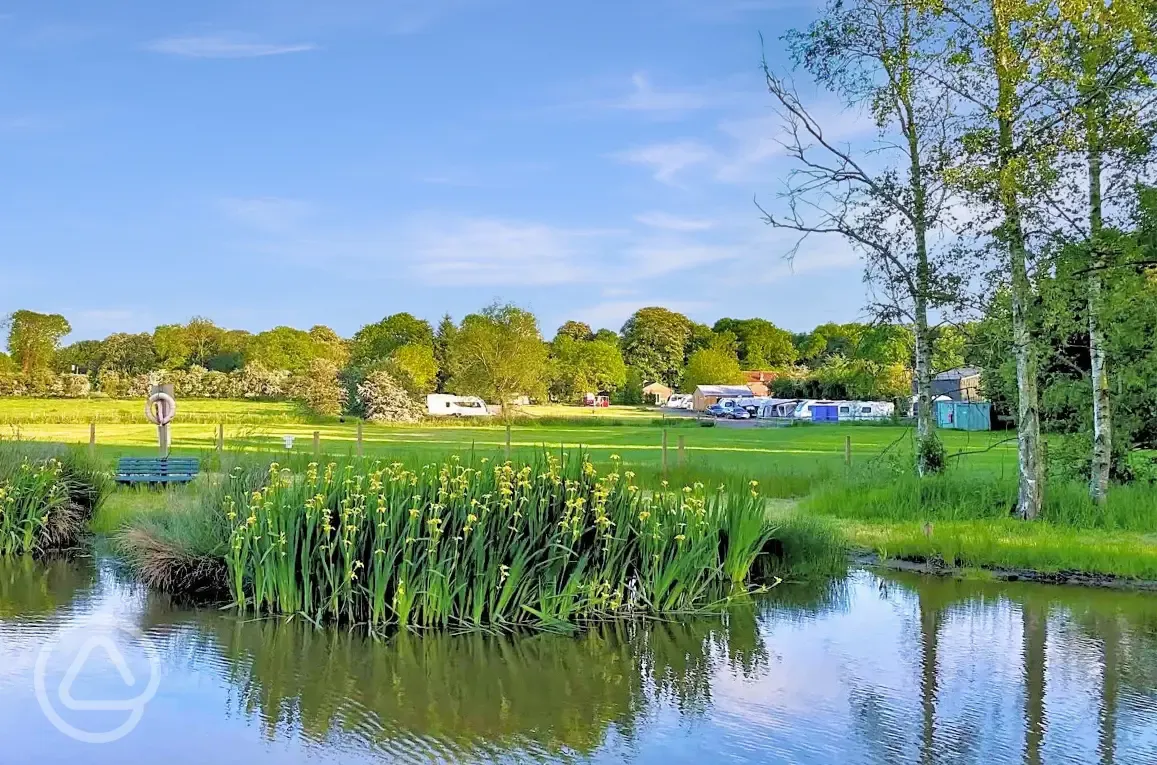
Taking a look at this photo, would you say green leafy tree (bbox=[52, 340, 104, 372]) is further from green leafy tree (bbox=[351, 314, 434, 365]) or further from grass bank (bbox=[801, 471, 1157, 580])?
grass bank (bbox=[801, 471, 1157, 580])

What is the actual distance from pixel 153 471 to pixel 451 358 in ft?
170

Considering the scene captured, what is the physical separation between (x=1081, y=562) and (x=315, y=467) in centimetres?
791

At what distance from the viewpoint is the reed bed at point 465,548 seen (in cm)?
755

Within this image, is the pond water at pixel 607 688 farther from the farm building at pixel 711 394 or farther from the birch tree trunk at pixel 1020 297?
the farm building at pixel 711 394

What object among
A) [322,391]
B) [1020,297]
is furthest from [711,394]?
[1020,297]

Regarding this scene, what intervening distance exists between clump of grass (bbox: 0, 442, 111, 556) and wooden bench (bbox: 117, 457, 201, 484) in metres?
3.23

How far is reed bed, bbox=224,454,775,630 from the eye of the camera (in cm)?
755

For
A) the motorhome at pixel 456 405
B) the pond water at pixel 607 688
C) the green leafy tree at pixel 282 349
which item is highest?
the green leafy tree at pixel 282 349

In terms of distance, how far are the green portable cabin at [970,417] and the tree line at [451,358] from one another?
3.14 meters

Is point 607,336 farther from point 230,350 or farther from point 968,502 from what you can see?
point 968,502

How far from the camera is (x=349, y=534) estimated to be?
7609mm

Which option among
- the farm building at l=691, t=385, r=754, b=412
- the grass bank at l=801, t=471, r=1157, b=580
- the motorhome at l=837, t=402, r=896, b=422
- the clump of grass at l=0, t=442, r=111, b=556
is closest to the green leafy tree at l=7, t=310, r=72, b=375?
the farm building at l=691, t=385, r=754, b=412

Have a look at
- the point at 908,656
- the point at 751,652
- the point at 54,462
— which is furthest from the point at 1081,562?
the point at 54,462

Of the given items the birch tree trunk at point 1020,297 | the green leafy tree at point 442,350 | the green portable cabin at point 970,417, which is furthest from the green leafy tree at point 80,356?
the birch tree trunk at point 1020,297
